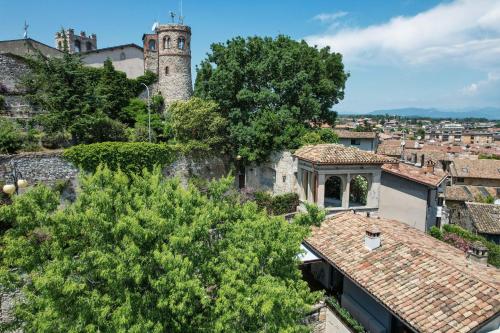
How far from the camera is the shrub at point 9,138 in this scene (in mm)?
21953

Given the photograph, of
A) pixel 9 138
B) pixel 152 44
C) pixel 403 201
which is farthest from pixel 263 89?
pixel 9 138

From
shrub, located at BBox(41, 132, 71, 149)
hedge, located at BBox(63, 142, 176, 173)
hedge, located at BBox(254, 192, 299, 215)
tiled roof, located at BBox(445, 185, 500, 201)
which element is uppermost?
shrub, located at BBox(41, 132, 71, 149)

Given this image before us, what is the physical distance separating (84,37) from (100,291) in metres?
55.6

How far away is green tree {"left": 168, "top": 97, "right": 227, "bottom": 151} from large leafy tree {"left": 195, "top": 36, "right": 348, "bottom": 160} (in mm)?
1257

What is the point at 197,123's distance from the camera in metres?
28.7

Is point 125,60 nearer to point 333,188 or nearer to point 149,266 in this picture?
point 333,188

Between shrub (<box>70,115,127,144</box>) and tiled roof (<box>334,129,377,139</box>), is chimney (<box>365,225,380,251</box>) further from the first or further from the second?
tiled roof (<box>334,129,377,139</box>)

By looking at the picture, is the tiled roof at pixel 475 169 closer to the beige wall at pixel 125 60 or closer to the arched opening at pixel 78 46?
the beige wall at pixel 125 60

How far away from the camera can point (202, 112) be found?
2866 centimetres

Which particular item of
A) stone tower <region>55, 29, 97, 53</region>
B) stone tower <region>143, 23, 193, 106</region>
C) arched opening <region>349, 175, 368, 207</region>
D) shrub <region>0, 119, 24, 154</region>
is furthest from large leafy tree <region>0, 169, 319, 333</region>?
stone tower <region>55, 29, 97, 53</region>

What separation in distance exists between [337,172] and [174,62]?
849 inches

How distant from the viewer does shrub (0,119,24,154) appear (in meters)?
22.0

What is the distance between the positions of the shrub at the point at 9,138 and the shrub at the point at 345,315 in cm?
2118

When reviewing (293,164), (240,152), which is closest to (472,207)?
(293,164)
